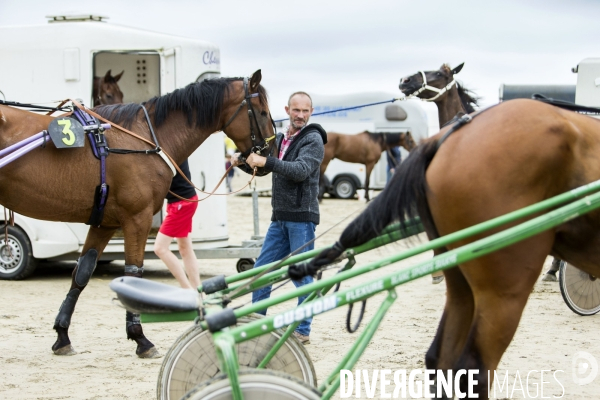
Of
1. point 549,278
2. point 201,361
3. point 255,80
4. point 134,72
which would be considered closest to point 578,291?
point 549,278

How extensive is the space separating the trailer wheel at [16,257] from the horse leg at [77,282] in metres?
3.41

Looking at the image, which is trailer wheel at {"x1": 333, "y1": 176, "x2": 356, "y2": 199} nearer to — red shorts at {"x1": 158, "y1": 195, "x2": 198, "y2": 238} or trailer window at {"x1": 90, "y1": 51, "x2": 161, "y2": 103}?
trailer window at {"x1": 90, "y1": 51, "x2": 161, "y2": 103}

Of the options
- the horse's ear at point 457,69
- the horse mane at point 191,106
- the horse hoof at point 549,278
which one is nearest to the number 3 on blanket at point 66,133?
the horse mane at point 191,106

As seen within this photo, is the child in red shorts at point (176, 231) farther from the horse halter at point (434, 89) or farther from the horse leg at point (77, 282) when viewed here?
the horse halter at point (434, 89)

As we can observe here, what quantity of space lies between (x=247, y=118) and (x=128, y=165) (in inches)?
40.4

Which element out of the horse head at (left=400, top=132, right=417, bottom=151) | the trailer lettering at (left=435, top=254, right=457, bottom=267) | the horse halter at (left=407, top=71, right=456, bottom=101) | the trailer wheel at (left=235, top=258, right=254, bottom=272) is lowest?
the trailer wheel at (left=235, top=258, right=254, bottom=272)

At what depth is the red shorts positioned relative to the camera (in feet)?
23.3

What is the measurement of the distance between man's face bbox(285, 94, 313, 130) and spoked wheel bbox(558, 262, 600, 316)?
2624mm

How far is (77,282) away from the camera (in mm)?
5691

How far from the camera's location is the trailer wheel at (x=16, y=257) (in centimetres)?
882

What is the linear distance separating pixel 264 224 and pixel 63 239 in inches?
270

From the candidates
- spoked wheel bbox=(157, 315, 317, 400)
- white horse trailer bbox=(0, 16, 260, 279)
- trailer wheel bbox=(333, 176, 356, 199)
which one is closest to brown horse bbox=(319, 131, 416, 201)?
trailer wheel bbox=(333, 176, 356, 199)

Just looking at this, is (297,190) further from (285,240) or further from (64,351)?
(64,351)

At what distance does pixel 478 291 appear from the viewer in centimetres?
318
